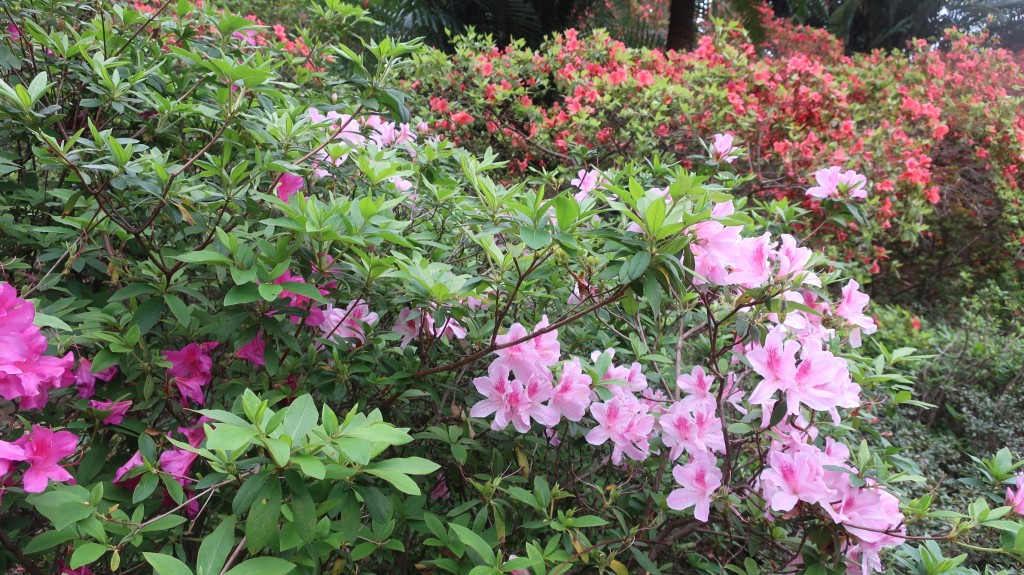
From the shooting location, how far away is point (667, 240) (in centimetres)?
104

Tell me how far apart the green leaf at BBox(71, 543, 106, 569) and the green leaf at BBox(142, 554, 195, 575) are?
0.17m

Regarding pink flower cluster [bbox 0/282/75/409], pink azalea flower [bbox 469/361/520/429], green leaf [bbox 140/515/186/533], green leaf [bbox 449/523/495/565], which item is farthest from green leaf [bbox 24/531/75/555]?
pink azalea flower [bbox 469/361/520/429]

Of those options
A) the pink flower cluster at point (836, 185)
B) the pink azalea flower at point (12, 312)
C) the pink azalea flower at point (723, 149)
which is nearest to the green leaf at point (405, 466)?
the pink azalea flower at point (12, 312)

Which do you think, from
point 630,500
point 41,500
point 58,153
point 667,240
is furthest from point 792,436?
point 58,153

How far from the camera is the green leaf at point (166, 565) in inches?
30.3

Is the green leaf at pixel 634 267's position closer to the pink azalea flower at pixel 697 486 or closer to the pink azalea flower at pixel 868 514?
the pink azalea flower at pixel 697 486

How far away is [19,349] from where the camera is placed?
0.97m

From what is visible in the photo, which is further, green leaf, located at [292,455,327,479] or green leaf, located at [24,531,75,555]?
green leaf, located at [24,531,75,555]

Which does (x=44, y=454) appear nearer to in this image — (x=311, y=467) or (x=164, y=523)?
(x=164, y=523)

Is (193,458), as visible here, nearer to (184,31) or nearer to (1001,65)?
(184,31)

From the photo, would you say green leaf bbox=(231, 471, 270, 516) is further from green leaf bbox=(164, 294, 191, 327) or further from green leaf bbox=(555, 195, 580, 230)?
green leaf bbox=(555, 195, 580, 230)

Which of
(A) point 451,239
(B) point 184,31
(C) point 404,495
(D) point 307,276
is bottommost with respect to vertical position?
(C) point 404,495

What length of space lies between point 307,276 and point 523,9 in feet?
23.7

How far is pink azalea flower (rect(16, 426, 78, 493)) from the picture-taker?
1.00 m
